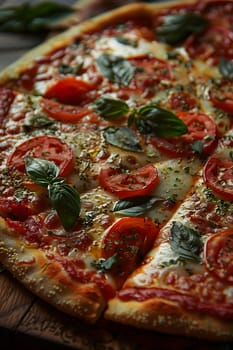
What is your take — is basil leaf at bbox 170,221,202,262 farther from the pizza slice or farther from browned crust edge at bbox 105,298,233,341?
browned crust edge at bbox 105,298,233,341

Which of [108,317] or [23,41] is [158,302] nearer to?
[108,317]

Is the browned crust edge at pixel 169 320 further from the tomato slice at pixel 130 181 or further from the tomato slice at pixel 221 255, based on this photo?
the tomato slice at pixel 130 181

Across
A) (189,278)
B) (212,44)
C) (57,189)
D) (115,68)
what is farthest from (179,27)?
(189,278)

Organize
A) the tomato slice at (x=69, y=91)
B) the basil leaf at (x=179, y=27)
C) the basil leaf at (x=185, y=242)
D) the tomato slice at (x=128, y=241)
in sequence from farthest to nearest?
1. the basil leaf at (x=179, y=27)
2. the tomato slice at (x=69, y=91)
3. the tomato slice at (x=128, y=241)
4. the basil leaf at (x=185, y=242)

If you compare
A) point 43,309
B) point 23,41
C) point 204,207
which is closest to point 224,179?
point 204,207

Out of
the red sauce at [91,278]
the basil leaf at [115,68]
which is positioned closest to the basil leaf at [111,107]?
the basil leaf at [115,68]

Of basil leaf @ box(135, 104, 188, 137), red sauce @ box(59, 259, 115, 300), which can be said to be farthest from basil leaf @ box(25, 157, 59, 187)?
basil leaf @ box(135, 104, 188, 137)

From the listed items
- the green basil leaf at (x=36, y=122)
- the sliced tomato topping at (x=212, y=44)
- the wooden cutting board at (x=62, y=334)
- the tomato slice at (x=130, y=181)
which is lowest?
the wooden cutting board at (x=62, y=334)

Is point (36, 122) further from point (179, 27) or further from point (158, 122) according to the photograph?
point (179, 27)
